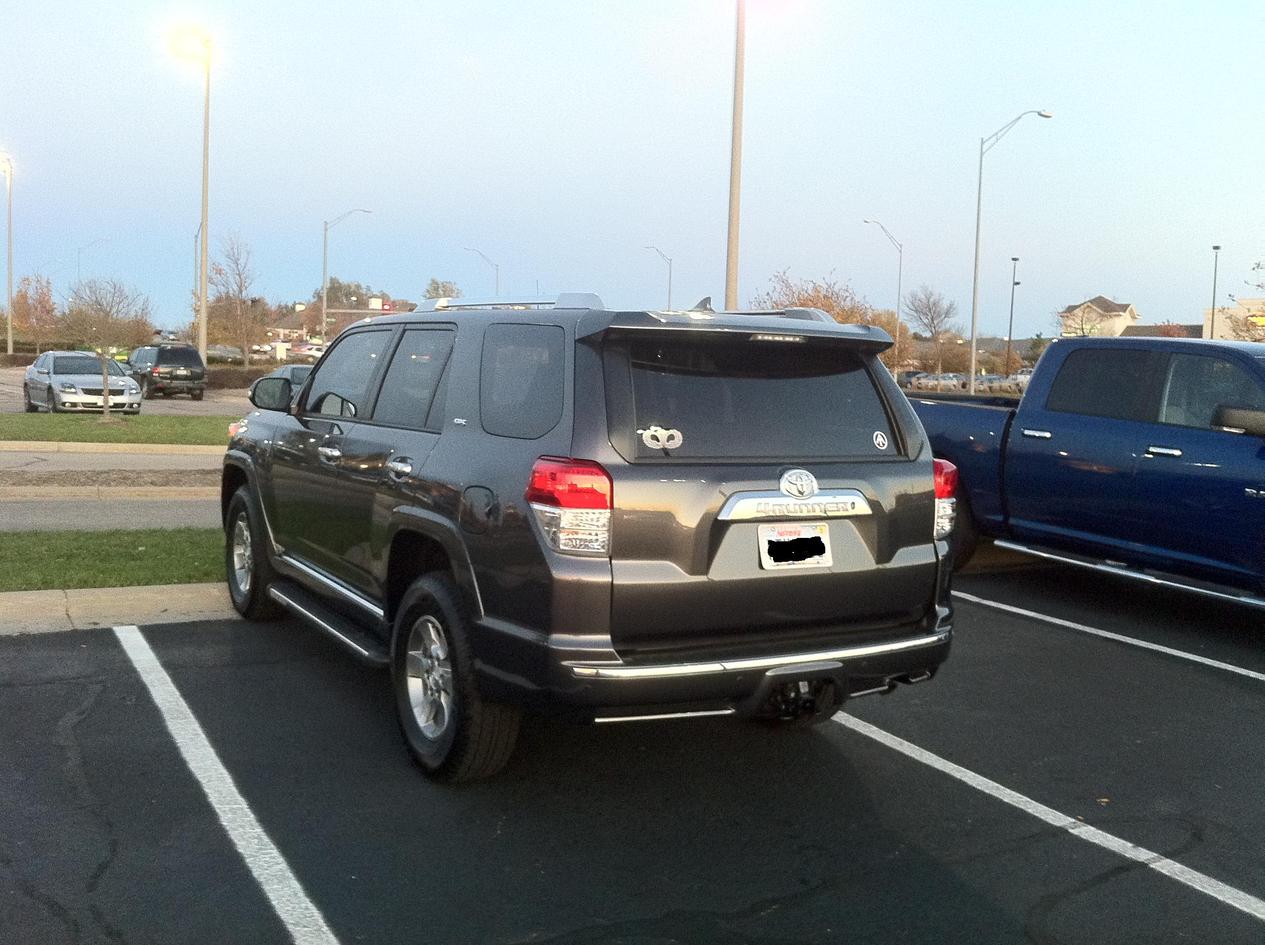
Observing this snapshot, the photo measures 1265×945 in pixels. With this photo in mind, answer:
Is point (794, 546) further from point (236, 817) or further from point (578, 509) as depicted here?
point (236, 817)

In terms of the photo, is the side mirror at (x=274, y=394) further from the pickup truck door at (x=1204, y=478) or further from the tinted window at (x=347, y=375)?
the pickup truck door at (x=1204, y=478)

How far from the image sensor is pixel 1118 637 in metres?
7.64

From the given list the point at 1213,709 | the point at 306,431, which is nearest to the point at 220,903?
the point at 306,431

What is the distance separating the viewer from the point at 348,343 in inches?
250

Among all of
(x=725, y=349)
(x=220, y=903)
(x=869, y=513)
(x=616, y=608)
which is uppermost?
(x=725, y=349)

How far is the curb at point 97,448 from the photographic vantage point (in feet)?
56.5

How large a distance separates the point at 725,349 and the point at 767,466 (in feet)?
1.54

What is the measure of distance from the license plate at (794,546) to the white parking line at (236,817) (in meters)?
1.86

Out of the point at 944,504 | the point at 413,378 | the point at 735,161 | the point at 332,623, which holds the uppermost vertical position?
the point at 735,161

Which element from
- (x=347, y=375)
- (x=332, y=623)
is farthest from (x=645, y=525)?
(x=347, y=375)

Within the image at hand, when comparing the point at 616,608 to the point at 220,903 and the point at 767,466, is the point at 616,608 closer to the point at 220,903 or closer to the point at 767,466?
the point at 767,466

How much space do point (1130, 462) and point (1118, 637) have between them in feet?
3.87

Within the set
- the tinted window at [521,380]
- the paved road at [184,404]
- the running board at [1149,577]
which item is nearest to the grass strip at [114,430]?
the paved road at [184,404]

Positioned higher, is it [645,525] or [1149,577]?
[645,525]
